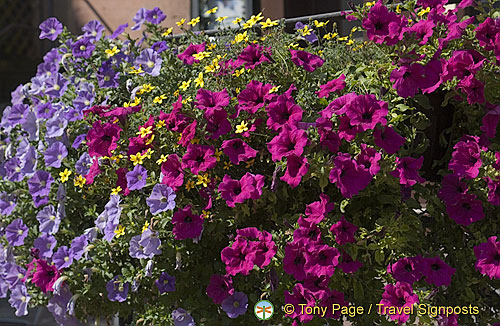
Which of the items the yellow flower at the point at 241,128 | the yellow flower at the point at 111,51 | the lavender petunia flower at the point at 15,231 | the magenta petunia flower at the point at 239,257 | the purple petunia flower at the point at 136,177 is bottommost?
the lavender petunia flower at the point at 15,231

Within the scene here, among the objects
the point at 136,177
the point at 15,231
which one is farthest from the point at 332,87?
the point at 15,231

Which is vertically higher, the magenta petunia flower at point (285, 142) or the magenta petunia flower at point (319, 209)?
the magenta petunia flower at point (285, 142)

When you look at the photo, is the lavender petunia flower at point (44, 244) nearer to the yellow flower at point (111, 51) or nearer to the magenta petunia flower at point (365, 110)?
the yellow flower at point (111, 51)

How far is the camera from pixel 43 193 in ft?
8.02

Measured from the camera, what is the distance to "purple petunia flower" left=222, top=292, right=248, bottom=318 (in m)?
2.05

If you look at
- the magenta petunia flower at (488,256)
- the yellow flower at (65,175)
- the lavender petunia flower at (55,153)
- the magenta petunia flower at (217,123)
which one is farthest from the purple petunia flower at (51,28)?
the magenta petunia flower at (488,256)

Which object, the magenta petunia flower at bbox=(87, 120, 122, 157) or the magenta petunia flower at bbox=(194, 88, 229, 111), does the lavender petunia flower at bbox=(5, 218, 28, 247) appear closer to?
the magenta petunia flower at bbox=(87, 120, 122, 157)

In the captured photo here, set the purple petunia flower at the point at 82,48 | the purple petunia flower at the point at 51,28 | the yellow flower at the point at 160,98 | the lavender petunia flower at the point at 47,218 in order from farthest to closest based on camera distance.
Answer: the purple petunia flower at the point at 51,28, the purple petunia flower at the point at 82,48, the lavender petunia flower at the point at 47,218, the yellow flower at the point at 160,98

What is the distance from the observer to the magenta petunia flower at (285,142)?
1904 millimetres

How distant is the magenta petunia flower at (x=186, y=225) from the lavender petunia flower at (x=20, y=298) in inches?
32.2

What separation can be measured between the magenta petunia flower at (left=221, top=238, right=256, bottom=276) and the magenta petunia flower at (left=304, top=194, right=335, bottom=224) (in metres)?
0.17

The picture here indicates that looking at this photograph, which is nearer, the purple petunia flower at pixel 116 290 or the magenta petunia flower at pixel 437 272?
the magenta petunia flower at pixel 437 272

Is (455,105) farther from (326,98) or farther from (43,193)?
(43,193)

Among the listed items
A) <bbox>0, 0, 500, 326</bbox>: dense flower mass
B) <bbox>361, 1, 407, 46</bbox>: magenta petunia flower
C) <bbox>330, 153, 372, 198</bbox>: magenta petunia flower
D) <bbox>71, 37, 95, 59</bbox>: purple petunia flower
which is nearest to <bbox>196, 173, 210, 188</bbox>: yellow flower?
<bbox>0, 0, 500, 326</bbox>: dense flower mass
